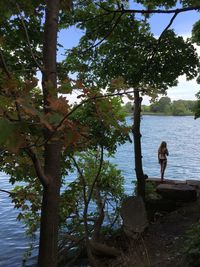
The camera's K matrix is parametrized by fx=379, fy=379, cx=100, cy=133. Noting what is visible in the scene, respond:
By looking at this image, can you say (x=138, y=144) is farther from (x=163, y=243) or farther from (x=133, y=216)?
(x=163, y=243)

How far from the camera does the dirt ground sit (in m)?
8.21

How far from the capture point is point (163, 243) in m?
10.1

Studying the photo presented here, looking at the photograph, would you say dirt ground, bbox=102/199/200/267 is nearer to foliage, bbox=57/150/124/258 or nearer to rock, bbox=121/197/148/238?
rock, bbox=121/197/148/238

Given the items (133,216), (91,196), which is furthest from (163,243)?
(91,196)

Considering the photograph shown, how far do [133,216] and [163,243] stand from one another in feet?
6.73

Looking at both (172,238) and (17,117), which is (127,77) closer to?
(172,238)

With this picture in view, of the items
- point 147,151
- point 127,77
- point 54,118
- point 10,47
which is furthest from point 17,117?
point 147,151

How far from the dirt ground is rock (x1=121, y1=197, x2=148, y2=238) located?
0.88ft

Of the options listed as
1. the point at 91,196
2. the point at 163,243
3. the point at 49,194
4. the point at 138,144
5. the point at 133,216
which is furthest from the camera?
the point at 138,144

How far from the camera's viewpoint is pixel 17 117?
6.67 ft

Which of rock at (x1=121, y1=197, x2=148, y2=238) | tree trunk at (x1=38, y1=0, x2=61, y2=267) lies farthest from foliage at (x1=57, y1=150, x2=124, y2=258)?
tree trunk at (x1=38, y1=0, x2=61, y2=267)

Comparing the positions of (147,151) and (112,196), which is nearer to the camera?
(112,196)

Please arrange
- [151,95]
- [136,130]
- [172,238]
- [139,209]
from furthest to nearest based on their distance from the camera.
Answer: [136,130] < [139,209] < [172,238] < [151,95]

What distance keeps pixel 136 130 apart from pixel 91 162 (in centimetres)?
206
